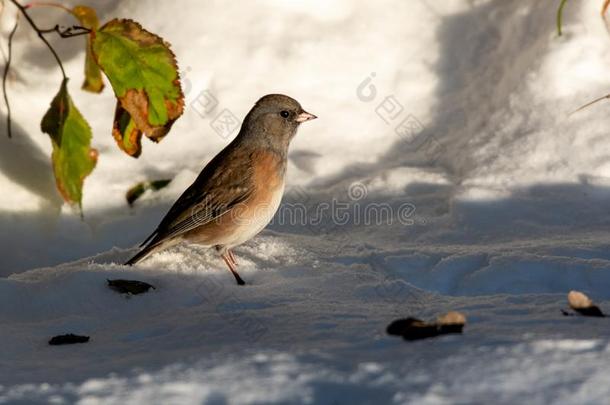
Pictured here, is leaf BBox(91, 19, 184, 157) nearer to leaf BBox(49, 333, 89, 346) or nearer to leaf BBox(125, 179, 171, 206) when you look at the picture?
leaf BBox(49, 333, 89, 346)

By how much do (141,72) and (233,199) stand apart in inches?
A: 32.9

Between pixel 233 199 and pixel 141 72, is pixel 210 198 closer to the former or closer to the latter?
pixel 233 199

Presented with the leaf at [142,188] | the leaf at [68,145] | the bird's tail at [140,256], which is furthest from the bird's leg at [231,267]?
the leaf at [142,188]

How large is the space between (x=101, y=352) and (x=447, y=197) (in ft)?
6.74

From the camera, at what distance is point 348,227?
164 inches

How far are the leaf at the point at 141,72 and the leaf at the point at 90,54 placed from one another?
0.07 m

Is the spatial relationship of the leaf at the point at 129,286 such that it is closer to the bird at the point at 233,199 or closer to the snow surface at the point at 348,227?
the snow surface at the point at 348,227

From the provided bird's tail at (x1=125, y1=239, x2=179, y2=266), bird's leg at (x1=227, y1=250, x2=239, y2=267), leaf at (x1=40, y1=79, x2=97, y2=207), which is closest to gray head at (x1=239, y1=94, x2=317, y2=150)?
bird's leg at (x1=227, y1=250, x2=239, y2=267)

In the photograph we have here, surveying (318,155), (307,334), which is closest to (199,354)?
(307,334)

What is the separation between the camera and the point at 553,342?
2195 millimetres

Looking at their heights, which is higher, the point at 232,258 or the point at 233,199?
the point at 233,199

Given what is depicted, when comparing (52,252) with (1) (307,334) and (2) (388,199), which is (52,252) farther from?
(1) (307,334)

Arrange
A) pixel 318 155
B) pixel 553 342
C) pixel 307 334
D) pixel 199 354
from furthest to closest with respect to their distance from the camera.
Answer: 1. pixel 318 155
2. pixel 307 334
3. pixel 199 354
4. pixel 553 342

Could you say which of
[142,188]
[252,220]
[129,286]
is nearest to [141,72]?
[129,286]
